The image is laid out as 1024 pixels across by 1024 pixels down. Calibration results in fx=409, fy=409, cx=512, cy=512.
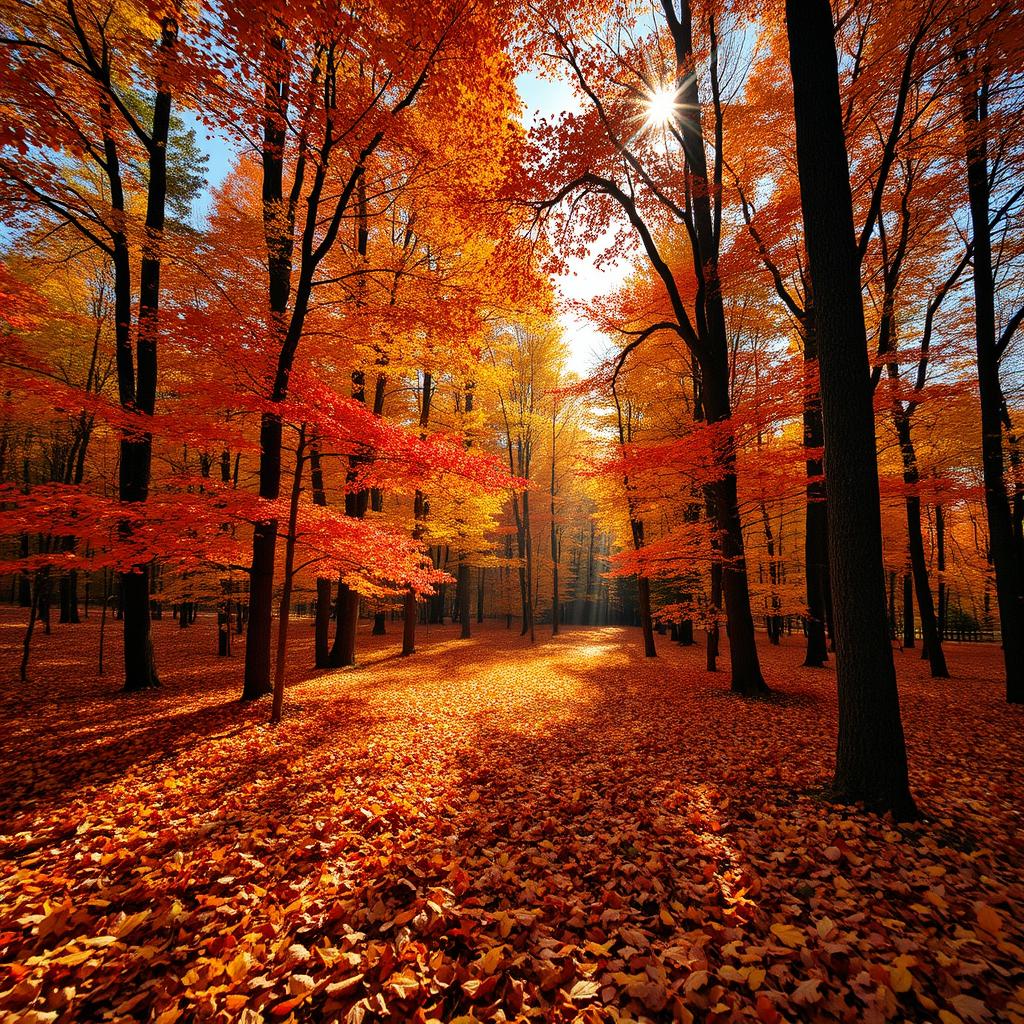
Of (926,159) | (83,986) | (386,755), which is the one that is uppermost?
(926,159)

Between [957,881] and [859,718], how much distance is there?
127cm

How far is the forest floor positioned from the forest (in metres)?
0.03

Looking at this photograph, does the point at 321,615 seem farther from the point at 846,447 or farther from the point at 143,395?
the point at 846,447

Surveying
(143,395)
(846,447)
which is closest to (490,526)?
(143,395)

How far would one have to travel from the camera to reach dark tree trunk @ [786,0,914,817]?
3949mm

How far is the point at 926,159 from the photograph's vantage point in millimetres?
8953

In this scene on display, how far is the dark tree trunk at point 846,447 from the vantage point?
395 centimetres

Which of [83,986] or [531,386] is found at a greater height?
[531,386]

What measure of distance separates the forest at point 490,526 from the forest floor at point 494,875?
0.03m

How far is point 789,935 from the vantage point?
2.45 metres

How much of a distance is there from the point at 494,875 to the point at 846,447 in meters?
4.93

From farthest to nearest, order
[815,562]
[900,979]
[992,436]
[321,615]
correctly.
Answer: [815,562]
[321,615]
[992,436]
[900,979]

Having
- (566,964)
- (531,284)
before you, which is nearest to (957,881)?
(566,964)

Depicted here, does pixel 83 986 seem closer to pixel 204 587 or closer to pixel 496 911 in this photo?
pixel 496 911
